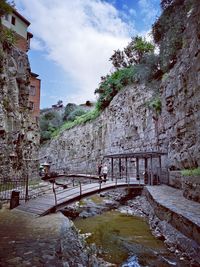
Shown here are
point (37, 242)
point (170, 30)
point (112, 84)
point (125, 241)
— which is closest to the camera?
point (37, 242)

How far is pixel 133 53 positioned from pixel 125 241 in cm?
2210

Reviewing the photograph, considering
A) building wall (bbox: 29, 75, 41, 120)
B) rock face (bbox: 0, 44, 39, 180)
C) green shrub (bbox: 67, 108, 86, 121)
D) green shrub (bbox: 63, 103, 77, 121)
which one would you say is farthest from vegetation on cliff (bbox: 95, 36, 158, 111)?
green shrub (bbox: 63, 103, 77, 121)

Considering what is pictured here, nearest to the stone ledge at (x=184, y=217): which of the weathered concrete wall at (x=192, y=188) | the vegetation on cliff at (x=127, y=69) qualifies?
the weathered concrete wall at (x=192, y=188)

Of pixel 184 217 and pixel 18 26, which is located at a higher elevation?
pixel 18 26

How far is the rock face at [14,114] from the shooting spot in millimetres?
15509

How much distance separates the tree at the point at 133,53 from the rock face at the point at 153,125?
14.7 feet

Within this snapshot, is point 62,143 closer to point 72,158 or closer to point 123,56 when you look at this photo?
point 72,158

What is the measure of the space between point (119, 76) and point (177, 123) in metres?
13.1

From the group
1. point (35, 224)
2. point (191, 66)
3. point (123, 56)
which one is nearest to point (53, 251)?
point (35, 224)

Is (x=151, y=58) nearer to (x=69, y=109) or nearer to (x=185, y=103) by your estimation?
(x=185, y=103)

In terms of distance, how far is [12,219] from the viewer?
796cm

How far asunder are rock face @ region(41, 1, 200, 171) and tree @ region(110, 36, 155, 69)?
448 cm

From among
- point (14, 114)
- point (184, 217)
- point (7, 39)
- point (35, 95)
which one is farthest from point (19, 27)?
point (184, 217)

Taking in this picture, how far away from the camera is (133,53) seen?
2589cm
